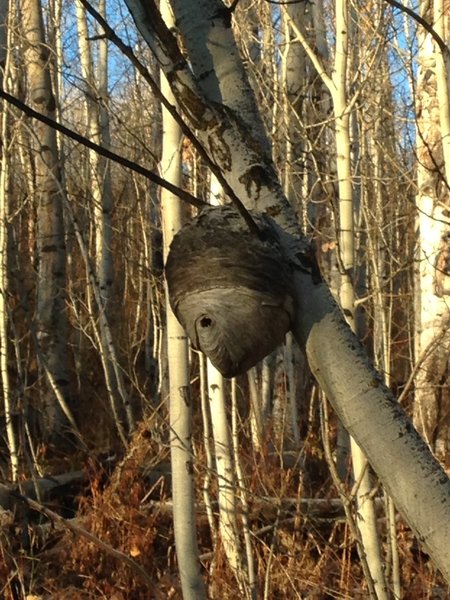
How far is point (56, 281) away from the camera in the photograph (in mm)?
8266

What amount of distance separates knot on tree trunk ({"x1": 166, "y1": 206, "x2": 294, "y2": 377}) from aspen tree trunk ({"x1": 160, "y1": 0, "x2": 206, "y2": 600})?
177cm

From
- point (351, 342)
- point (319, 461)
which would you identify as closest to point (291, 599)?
point (319, 461)

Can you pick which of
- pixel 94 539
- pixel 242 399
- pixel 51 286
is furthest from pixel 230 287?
pixel 51 286

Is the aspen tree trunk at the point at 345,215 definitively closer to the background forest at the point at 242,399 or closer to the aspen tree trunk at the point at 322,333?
the background forest at the point at 242,399

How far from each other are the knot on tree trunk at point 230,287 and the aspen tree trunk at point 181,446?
1.77m

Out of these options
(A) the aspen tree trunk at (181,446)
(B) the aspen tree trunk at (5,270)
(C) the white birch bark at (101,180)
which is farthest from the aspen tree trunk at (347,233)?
(C) the white birch bark at (101,180)

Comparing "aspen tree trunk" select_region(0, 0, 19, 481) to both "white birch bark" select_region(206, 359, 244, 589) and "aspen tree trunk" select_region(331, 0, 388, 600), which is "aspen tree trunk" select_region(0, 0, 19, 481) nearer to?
"white birch bark" select_region(206, 359, 244, 589)

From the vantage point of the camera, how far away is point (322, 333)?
1.22 m

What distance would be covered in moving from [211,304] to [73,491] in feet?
18.2

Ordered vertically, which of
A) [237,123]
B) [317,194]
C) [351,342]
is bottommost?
[351,342]

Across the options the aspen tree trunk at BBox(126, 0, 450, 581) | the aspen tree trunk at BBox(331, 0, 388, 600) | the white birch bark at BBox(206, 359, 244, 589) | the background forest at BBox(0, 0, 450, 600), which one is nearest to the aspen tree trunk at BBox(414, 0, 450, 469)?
the background forest at BBox(0, 0, 450, 600)

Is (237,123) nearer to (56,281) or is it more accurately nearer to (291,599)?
(291,599)

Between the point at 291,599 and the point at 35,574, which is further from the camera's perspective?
the point at 35,574

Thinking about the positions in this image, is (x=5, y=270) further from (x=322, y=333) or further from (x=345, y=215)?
(x=322, y=333)
